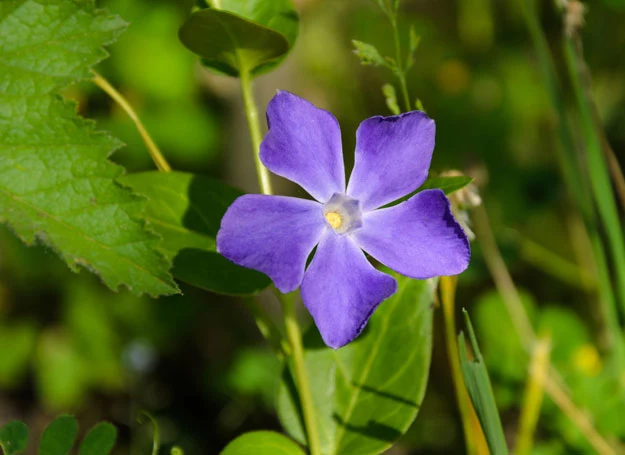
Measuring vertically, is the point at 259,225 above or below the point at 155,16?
above

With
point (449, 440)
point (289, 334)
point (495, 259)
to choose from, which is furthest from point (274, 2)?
point (449, 440)

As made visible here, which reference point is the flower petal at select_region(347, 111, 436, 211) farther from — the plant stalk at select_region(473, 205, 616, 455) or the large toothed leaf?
the plant stalk at select_region(473, 205, 616, 455)

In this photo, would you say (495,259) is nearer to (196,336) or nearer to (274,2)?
(274,2)

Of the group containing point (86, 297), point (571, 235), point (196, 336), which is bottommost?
point (196, 336)

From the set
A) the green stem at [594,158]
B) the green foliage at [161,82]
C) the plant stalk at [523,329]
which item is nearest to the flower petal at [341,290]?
the green stem at [594,158]

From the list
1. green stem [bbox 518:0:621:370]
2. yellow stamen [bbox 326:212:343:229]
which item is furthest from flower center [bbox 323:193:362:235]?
green stem [bbox 518:0:621:370]

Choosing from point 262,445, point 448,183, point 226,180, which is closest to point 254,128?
point 448,183
